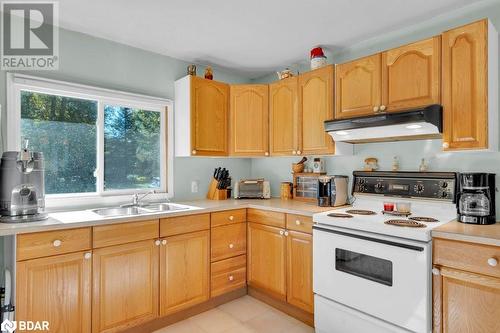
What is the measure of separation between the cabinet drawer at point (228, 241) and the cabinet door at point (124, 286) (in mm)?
536

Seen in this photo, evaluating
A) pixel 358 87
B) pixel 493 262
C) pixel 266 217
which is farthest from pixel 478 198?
pixel 266 217

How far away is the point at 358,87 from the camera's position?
2346 mm

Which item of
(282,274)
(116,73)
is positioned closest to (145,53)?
(116,73)

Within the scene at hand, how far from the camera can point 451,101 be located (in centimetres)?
189

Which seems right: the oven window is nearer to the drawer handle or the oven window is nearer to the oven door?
the oven door

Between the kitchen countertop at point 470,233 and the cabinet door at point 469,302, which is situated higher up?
the kitchen countertop at point 470,233

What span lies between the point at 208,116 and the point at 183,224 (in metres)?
1.14

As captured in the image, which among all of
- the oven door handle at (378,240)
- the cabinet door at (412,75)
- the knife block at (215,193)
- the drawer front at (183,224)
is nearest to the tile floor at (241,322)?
the drawer front at (183,224)

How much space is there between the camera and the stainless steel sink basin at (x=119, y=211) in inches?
95.3

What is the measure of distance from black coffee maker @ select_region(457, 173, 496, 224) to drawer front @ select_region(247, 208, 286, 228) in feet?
4.19

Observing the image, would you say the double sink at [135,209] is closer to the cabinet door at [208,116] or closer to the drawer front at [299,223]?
the cabinet door at [208,116]

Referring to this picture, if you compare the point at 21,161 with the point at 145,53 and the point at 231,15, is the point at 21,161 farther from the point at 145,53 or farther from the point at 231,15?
the point at 231,15

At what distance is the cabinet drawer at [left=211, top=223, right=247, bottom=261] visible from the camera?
2586mm

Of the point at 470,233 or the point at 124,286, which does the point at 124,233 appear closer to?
the point at 124,286
